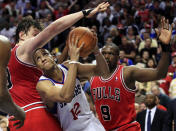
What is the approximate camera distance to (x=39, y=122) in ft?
13.1

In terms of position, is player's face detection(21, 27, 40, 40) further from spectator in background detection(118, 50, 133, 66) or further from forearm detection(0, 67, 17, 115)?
spectator in background detection(118, 50, 133, 66)

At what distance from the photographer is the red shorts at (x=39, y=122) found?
400cm

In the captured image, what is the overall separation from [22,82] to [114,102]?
4.72 ft

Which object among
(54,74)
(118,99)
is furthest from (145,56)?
(54,74)

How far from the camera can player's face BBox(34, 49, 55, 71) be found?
3.92 metres

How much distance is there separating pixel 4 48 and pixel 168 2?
865 cm

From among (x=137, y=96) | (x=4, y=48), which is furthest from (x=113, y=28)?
(x=4, y=48)

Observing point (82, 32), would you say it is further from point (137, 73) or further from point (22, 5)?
point (22, 5)

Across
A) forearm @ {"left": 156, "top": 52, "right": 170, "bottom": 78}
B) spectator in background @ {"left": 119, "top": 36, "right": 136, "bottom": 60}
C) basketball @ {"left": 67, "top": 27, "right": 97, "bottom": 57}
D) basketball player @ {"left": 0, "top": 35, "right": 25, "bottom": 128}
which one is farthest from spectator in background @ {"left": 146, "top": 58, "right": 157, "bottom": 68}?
basketball player @ {"left": 0, "top": 35, "right": 25, "bottom": 128}

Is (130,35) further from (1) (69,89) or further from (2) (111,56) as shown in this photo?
(1) (69,89)

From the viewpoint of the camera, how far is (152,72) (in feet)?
14.9

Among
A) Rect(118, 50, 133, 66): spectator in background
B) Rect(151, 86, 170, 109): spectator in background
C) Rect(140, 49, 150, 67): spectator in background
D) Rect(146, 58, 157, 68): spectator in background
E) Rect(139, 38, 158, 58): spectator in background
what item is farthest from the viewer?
Rect(139, 38, 158, 58): spectator in background

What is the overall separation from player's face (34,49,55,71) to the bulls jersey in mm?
1311

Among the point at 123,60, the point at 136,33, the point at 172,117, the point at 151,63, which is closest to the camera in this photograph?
the point at 172,117
